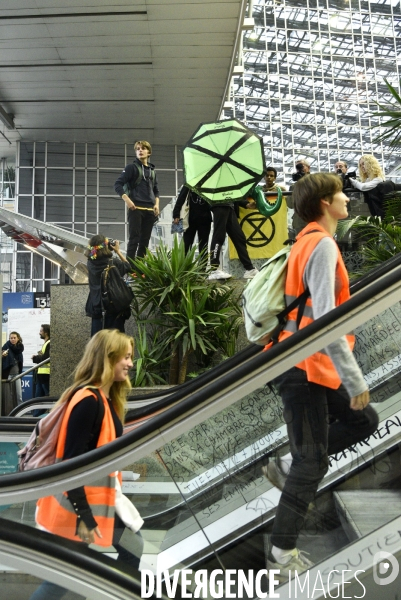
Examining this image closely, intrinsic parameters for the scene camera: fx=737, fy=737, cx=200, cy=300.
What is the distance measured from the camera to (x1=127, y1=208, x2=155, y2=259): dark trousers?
24.9ft

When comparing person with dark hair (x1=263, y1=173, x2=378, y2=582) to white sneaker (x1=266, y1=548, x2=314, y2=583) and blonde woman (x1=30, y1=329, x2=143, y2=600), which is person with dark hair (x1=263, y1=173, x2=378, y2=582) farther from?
blonde woman (x1=30, y1=329, x2=143, y2=600)

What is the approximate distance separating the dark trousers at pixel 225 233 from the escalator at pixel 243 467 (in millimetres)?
4940

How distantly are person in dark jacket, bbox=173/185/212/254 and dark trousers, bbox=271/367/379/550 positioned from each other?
4997 mm

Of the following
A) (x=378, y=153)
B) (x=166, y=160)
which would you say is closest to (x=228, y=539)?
(x=166, y=160)

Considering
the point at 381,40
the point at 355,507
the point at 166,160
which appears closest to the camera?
the point at 355,507

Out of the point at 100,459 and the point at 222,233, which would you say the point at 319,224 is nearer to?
the point at 100,459

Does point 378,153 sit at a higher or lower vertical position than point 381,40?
lower

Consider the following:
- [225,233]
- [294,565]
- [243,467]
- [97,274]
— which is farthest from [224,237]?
[294,565]

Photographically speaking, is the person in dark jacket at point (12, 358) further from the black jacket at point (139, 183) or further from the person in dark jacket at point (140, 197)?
the black jacket at point (139, 183)

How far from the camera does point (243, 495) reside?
2303 mm

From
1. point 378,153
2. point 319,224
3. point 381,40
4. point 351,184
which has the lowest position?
point 319,224

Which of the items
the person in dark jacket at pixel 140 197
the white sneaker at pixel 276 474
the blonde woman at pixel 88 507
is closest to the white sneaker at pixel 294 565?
the white sneaker at pixel 276 474

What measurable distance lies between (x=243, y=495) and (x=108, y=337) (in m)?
0.95

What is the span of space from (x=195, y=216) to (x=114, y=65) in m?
8.98
